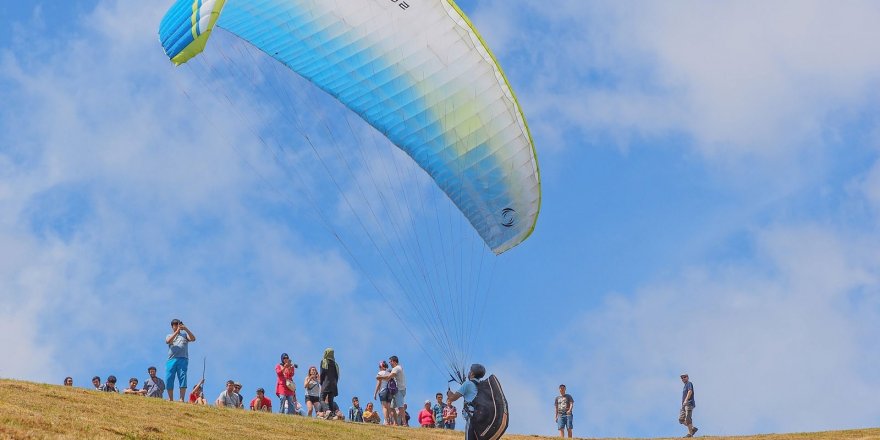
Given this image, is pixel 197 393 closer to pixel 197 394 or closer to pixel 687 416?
pixel 197 394

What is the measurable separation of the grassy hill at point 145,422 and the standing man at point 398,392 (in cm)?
98

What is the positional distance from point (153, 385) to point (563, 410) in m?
8.46

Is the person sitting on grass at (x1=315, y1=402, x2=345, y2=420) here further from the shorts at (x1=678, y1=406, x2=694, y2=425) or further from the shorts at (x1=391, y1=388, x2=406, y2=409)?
the shorts at (x1=678, y1=406, x2=694, y2=425)

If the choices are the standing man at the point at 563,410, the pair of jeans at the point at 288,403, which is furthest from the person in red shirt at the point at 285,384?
the standing man at the point at 563,410

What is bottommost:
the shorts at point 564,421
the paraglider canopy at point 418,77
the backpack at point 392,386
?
the shorts at point 564,421

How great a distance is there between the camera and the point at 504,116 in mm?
21609

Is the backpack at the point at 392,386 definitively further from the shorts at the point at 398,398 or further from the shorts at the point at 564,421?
the shorts at the point at 564,421

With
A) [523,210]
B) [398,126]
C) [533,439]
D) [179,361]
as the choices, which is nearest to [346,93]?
[398,126]

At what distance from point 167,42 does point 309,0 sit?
9.16ft

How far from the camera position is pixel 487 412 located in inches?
632

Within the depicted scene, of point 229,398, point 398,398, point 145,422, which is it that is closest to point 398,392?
point 398,398

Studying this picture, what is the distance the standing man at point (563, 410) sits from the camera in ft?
77.4

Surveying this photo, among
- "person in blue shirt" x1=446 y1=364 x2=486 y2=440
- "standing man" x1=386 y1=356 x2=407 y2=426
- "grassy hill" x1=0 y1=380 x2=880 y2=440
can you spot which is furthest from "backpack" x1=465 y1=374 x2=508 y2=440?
"standing man" x1=386 y1=356 x2=407 y2=426

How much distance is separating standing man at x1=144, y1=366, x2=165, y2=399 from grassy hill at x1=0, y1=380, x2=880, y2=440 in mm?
1559
